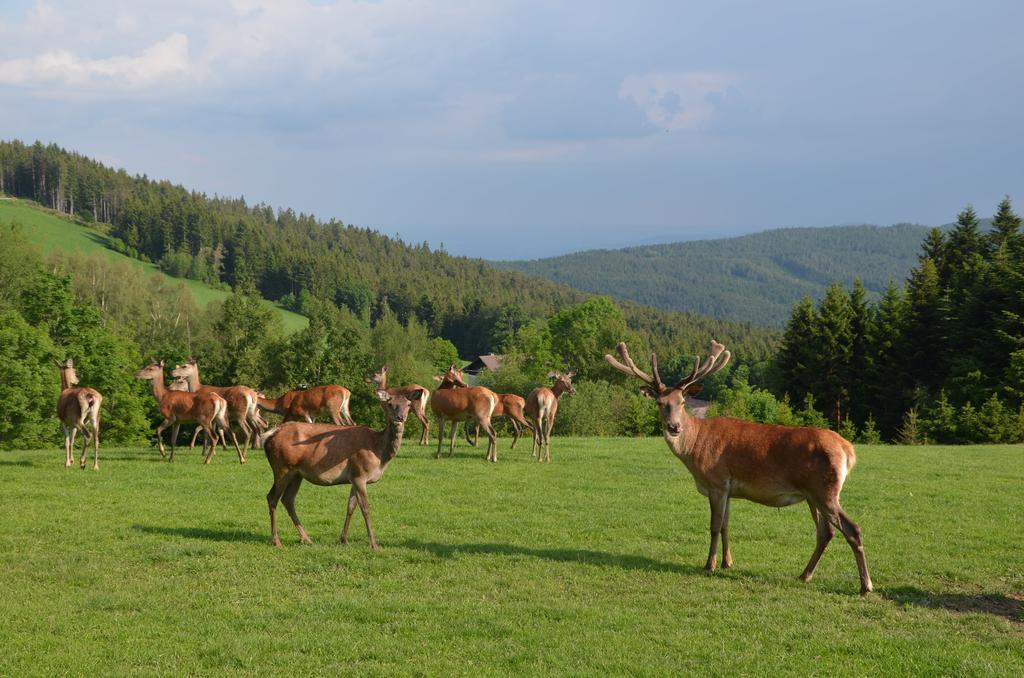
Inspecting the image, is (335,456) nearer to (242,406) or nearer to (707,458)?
(707,458)

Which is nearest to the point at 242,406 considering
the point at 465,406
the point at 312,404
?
the point at 312,404

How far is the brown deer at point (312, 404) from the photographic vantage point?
22141 mm

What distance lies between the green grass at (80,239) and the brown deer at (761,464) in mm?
105379

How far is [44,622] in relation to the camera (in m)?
8.27

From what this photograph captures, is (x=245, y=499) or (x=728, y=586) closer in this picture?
(x=728, y=586)

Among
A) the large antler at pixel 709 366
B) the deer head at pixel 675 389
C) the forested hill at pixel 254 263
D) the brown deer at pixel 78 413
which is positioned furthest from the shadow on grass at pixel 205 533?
the forested hill at pixel 254 263

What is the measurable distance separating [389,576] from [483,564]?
4.26 ft

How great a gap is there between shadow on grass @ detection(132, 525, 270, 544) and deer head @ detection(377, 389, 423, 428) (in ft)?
8.58

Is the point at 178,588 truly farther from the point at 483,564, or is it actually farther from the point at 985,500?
the point at 985,500

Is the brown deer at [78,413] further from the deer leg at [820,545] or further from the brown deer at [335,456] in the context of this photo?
the deer leg at [820,545]

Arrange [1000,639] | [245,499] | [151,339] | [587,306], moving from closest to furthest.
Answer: [1000,639] < [245,499] < [151,339] < [587,306]

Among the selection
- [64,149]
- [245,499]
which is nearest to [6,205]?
[64,149]

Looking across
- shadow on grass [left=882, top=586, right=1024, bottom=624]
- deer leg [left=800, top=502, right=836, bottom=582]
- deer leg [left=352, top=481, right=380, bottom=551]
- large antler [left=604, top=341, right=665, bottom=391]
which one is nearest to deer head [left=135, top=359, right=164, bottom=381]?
deer leg [left=352, top=481, right=380, bottom=551]

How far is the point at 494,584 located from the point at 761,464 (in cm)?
362
